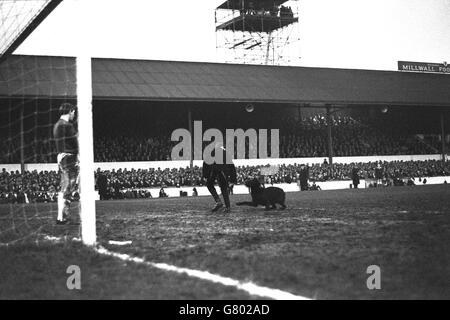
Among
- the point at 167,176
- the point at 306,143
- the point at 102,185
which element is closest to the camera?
the point at 102,185

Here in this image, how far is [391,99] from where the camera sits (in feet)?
126

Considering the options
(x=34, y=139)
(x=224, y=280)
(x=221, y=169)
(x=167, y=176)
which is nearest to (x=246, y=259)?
(x=224, y=280)

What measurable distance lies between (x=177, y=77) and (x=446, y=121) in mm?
20983

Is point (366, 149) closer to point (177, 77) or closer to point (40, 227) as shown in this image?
point (177, 77)

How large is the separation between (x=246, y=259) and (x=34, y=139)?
24.0 metres

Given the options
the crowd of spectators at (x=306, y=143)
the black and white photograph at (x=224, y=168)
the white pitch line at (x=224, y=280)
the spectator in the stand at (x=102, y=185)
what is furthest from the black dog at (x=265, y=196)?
the crowd of spectators at (x=306, y=143)

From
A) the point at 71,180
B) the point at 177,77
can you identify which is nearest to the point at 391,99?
the point at 177,77

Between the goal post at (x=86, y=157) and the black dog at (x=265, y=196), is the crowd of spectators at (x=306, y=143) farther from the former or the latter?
the goal post at (x=86, y=157)

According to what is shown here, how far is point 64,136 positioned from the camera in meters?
10.1

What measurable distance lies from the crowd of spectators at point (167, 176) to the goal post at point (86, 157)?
13529 mm

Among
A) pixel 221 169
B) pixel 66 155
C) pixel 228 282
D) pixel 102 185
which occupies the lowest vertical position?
pixel 228 282

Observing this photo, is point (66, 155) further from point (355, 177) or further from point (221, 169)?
point (355, 177)
